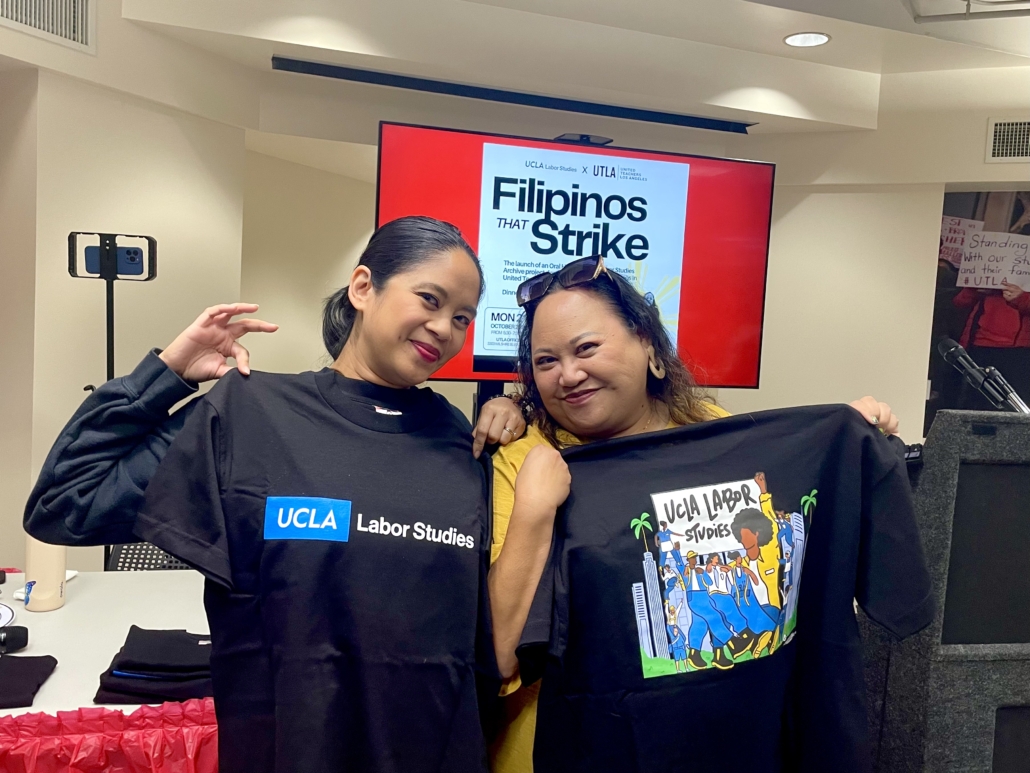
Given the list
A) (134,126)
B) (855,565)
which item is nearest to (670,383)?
(855,565)

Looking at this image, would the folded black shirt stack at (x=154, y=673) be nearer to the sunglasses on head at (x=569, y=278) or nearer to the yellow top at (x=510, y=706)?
the yellow top at (x=510, y=706)

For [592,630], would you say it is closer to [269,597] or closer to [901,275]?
[269,597]

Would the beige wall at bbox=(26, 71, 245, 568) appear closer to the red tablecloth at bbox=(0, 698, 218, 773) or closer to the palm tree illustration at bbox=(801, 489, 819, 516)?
the red tablecloth at bbox=(0, 698, 218, 773)

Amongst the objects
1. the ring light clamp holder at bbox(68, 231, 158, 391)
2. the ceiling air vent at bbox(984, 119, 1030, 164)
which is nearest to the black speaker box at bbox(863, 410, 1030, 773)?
the ring light clamp holder at bbox(68, 231, 158, 391)

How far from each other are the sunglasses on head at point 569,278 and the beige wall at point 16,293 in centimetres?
254

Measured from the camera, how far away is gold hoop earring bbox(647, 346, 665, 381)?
4.71 feet

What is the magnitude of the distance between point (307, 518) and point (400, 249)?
0.46 metres

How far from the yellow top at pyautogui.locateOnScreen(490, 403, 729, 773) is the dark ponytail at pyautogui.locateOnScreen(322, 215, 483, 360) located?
0.34m

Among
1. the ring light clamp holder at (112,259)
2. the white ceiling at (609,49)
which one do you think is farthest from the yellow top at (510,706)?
the white ceiling at (609,49)

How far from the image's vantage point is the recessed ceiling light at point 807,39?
360 cm

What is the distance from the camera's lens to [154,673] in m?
1.39

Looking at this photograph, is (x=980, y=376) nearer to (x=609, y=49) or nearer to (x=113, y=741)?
(x=609, y=49)

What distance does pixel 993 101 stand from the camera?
13.4ft

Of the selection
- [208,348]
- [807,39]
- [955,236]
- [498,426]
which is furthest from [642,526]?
[955,236]
